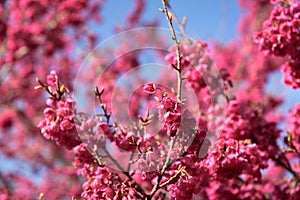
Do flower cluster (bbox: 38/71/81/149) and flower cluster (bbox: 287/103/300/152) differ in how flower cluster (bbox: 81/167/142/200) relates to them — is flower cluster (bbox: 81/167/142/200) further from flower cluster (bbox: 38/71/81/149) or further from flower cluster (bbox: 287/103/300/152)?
flower cluster (bbox: 287/103/300/152)

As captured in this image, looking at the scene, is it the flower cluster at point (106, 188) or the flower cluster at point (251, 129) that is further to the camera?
the flower cluster at point (251, 129)

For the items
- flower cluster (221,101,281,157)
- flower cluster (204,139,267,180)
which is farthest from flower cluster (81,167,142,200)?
flower cluster (221,101,281,157)

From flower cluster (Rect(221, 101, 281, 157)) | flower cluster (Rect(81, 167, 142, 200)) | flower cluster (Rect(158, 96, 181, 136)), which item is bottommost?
flower cluster (Rect(81, 167, 142, 200))

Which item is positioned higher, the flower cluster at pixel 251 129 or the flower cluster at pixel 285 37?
the flower cluster at pixel 285 37

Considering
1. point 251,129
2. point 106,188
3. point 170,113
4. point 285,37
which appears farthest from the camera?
point 251,129

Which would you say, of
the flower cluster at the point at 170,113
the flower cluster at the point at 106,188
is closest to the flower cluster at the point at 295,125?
the flower cluster at the point at 170,113

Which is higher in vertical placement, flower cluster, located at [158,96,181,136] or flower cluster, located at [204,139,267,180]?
flower cluster, located at [204,139,267,180]

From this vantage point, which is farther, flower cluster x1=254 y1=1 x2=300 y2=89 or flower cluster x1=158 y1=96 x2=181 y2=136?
flower cluster x1=254 y1=1 x2=300 y2=89

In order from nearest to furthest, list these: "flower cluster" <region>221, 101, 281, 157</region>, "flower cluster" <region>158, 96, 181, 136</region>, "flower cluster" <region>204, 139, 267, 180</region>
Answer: "flower cluster" <region>158, 96, 181, 136</region>
"flower cluster" <region>204, 139, 267, 180</region>
"flower cluster" <region>221, 101, 281, 157</region>

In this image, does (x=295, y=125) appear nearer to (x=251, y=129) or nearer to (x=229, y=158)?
(x=251, y=129)

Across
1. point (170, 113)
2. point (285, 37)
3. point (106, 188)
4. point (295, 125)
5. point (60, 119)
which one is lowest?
point (106, 188)

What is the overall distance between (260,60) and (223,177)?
6037 millimetres

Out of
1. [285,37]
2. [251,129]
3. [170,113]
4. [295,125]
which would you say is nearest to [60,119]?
[170,113]

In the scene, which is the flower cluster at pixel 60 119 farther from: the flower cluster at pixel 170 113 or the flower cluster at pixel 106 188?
the flower cluster at pixel 170 113
